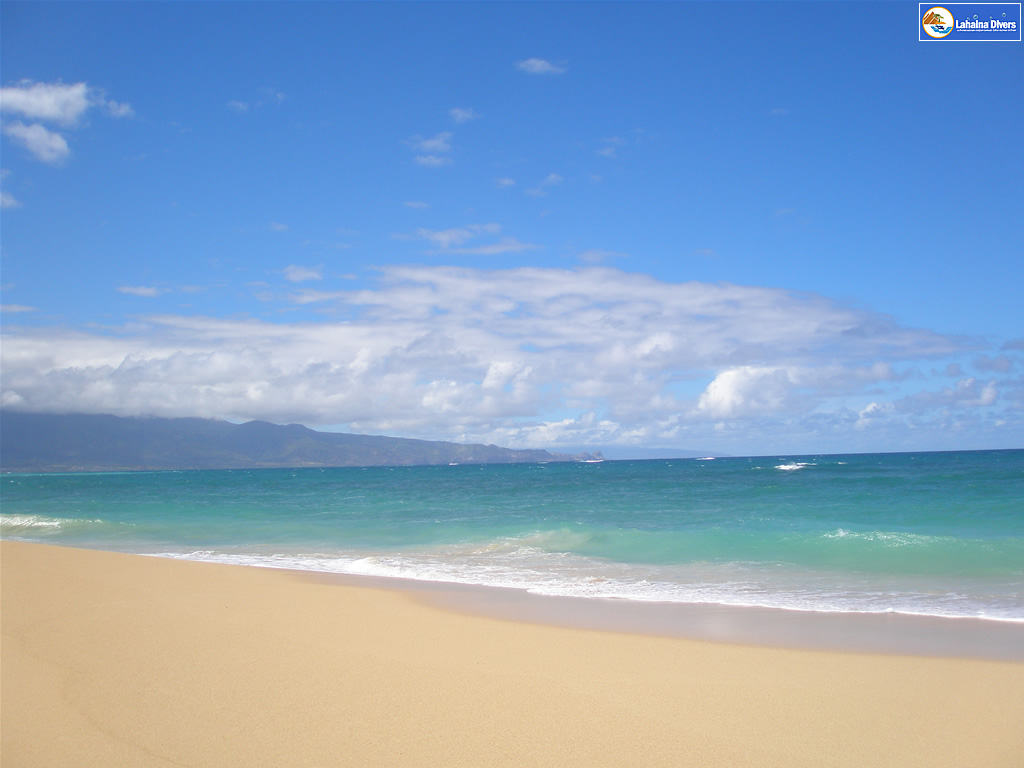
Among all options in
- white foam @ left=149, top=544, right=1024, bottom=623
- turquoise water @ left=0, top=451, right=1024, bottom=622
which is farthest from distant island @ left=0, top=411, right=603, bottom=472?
white foam @ left=149, top=544, right=1024, bottom=623

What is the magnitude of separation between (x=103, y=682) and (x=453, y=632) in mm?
3041

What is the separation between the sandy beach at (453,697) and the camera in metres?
3.79

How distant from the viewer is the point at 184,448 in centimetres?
17250

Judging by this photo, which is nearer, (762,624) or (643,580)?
(762,624)

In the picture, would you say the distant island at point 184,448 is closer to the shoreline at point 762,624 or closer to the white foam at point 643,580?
the white foam at point 643,580

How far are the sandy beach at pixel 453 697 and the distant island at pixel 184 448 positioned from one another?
6106 inches

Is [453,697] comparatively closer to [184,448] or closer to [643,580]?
[643,580]

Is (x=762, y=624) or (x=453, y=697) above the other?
(x=453, y=697)

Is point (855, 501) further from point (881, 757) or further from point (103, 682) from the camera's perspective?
point (103, 682)

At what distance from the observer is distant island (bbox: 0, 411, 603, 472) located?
515 ft

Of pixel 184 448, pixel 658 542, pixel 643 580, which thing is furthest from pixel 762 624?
pixel 184 448

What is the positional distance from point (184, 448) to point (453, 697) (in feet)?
619

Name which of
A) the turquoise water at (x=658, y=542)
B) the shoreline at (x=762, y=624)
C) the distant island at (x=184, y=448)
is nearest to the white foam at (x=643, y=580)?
the turquoise water at (x=658, y=542)

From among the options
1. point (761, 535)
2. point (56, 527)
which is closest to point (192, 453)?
point (56, 527)
